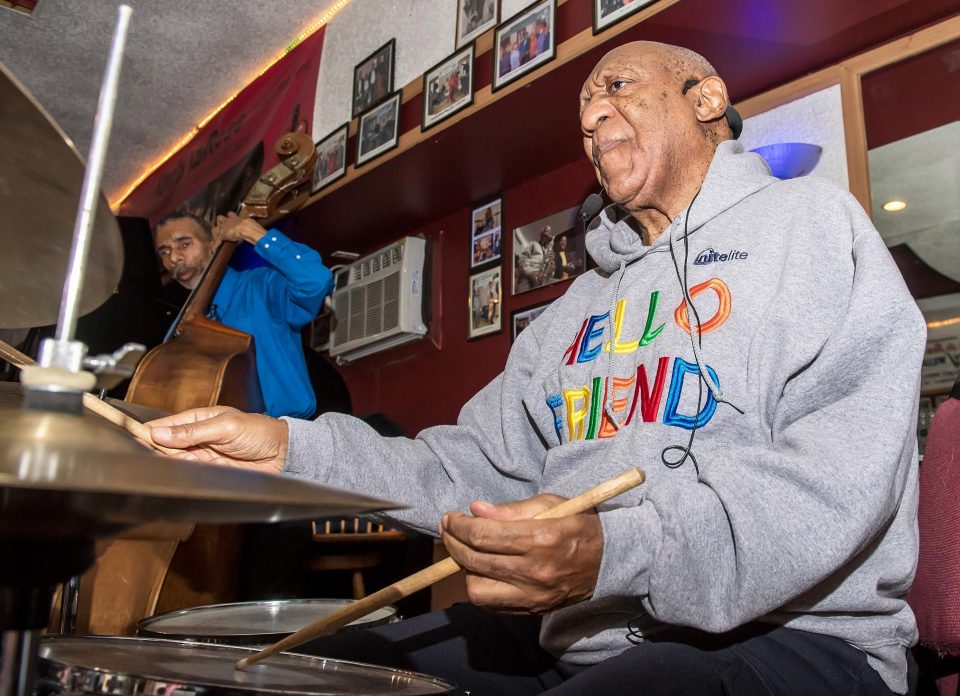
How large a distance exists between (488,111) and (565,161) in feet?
1.35

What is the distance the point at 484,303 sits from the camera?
312 cm

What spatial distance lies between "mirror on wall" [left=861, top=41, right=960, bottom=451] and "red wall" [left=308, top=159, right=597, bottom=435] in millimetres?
917

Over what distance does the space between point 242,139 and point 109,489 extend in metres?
4.06

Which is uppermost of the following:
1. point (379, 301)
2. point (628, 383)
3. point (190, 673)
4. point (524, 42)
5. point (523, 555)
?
point (524, 42)

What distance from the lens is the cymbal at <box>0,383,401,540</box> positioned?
448mm

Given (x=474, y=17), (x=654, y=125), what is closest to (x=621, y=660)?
(x=654, y=125)

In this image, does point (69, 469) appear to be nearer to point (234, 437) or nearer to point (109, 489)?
point (109, 489)

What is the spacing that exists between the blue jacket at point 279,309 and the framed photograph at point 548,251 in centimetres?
77

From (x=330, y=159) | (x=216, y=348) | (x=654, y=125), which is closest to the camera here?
(x=654, y=125)

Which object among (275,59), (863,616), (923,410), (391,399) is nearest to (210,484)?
(863,616)

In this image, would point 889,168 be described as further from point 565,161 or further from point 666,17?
point 565,161

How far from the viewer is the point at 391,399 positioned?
360cm

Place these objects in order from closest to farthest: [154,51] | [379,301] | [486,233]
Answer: [486,233], [379,301], [154,51]

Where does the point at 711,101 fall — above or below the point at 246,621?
above
